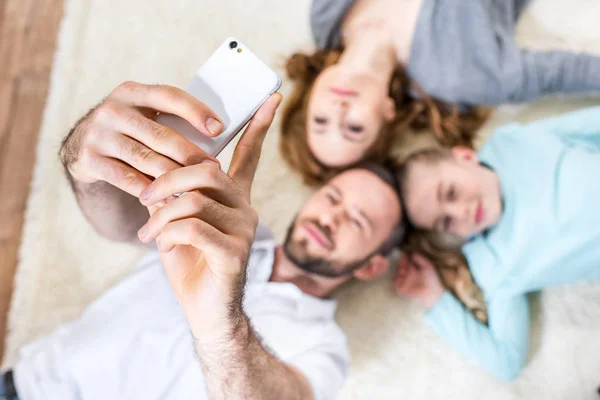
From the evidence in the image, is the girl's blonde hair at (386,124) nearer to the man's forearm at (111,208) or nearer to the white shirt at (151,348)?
the white shirt at (151,348)

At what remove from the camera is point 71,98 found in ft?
3.74

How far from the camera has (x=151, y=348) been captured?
2.68ft

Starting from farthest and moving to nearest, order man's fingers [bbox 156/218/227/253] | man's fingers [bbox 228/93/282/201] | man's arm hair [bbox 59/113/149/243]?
man's arm hair [bbox 59/113/149/243] < man's fingers [bbox 228/93/282/201] < man's fingers [bbox 156/218/227/253]

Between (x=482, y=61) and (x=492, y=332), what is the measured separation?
582 millimetres

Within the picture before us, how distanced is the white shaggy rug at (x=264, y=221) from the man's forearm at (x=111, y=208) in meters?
0.28

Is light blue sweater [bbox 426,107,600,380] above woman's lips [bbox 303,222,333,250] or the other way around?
the other way around

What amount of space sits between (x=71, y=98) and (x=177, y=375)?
722mm

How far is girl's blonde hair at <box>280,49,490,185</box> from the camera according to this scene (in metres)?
1.08

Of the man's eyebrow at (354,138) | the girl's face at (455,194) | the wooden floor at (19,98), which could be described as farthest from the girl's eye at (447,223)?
the wooden floor at (19,98)

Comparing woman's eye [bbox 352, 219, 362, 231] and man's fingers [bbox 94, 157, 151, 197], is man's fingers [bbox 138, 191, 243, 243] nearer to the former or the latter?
man's fingers [bbox 94, 157, 151, 197]

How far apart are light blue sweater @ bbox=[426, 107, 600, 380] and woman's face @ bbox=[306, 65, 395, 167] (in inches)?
11.9

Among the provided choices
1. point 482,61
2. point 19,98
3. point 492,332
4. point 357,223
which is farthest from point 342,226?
point 19,98

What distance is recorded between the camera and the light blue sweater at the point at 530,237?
0.94 m

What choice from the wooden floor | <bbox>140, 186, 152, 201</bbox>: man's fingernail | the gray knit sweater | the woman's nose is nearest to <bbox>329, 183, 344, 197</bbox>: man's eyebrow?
the woman's nose
